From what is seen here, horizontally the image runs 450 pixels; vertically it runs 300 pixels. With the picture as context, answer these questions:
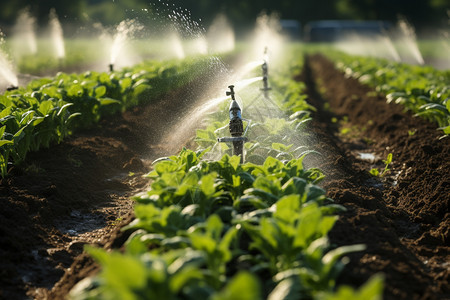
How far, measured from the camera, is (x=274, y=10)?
7269 centimetres

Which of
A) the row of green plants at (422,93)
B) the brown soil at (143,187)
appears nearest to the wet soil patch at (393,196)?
the brown soil at (143,187)

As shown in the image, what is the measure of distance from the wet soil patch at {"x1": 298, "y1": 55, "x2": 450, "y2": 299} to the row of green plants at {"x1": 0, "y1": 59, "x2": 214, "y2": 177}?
330 centimetres

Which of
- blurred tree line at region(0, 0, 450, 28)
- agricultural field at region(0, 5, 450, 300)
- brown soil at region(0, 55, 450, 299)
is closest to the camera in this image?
agricultural field at region(0, 5, 450, 300)

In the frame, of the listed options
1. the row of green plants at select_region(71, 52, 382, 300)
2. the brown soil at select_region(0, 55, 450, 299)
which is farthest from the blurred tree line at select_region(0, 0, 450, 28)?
the row of green plants at select_region(71, 52, 382, 300)

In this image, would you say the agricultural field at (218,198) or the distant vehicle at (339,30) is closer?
the agricultural field at (218,198)

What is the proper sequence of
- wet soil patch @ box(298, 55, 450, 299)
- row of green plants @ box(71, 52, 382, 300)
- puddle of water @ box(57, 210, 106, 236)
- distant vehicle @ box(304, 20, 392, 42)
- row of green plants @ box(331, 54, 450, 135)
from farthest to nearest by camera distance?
distant vehicle @ box(304, 20, 392, 42) → row of green plants @ box(331, 54, 450, 135) → puddle of water @ box(57, 210, 106, 236) → wet soil patch @ box(298, 55, 450, 299) → row of green plants @ box(71, 52, 382, 300)

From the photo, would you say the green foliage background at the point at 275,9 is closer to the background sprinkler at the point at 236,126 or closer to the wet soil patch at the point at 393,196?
the wet soil patch at the point at 393,196

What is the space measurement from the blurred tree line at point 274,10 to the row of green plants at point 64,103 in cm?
4763

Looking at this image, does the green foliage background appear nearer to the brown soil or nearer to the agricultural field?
the agricultural field

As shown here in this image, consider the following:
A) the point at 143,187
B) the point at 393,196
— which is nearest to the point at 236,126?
the point at 143,187

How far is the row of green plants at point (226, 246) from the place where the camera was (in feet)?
6.98

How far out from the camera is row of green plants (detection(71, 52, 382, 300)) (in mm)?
2127

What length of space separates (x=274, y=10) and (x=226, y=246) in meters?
73.5

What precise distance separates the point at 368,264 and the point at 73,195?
3.59 m
